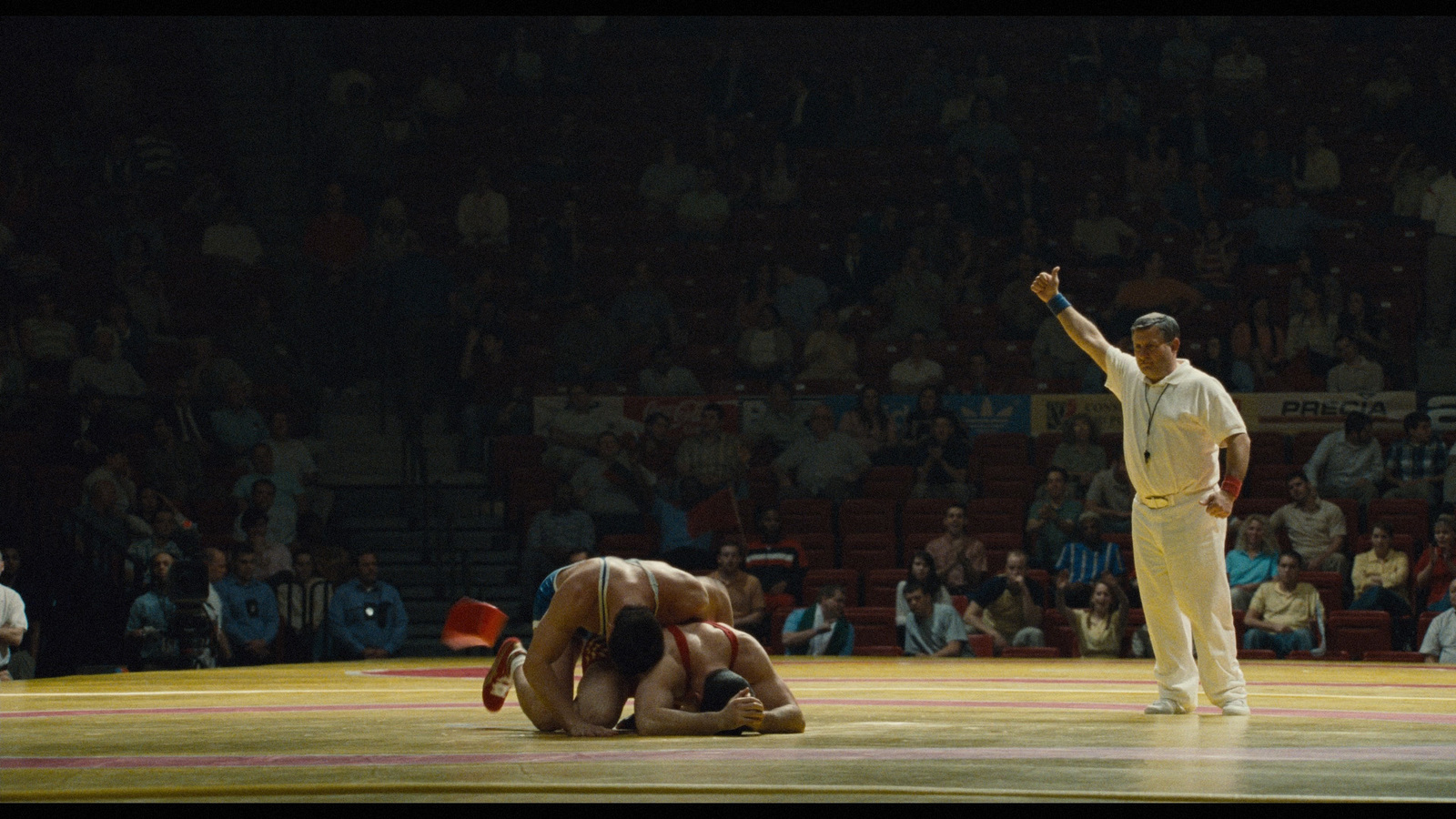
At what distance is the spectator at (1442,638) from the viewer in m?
10.6

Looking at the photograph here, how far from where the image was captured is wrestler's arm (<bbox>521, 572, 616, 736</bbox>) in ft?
18.5

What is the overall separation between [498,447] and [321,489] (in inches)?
56.8

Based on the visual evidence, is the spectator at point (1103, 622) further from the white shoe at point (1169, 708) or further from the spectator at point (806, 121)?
the spectator at point (806, 121)

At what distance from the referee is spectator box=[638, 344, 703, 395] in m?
7.88

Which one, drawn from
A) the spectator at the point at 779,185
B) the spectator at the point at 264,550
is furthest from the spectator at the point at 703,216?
the spectator at the point at 264,550

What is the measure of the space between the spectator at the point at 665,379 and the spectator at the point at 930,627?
10.9 feet

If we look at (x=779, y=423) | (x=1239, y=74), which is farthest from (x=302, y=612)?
(x=1239, y=74)

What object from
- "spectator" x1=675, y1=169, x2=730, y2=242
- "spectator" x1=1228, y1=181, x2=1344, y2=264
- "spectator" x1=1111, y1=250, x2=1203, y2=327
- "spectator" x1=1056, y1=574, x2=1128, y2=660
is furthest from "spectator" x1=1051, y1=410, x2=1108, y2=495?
"spectator" x1=675, y1=169, x2=730, y2=242

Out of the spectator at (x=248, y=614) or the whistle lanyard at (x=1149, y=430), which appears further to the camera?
the spectator at (x=248, y=614)

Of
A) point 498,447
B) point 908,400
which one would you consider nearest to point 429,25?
point 498,447

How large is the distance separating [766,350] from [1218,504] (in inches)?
341

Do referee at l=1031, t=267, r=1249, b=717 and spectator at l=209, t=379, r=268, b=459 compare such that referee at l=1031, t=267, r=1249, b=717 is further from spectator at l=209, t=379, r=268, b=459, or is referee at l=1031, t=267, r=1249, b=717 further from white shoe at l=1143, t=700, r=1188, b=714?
spectator at l=209, t=379, r=268, b=459

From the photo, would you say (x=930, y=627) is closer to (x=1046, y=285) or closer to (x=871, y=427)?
(x=871, y=427)

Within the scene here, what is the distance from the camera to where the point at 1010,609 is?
11.8m
